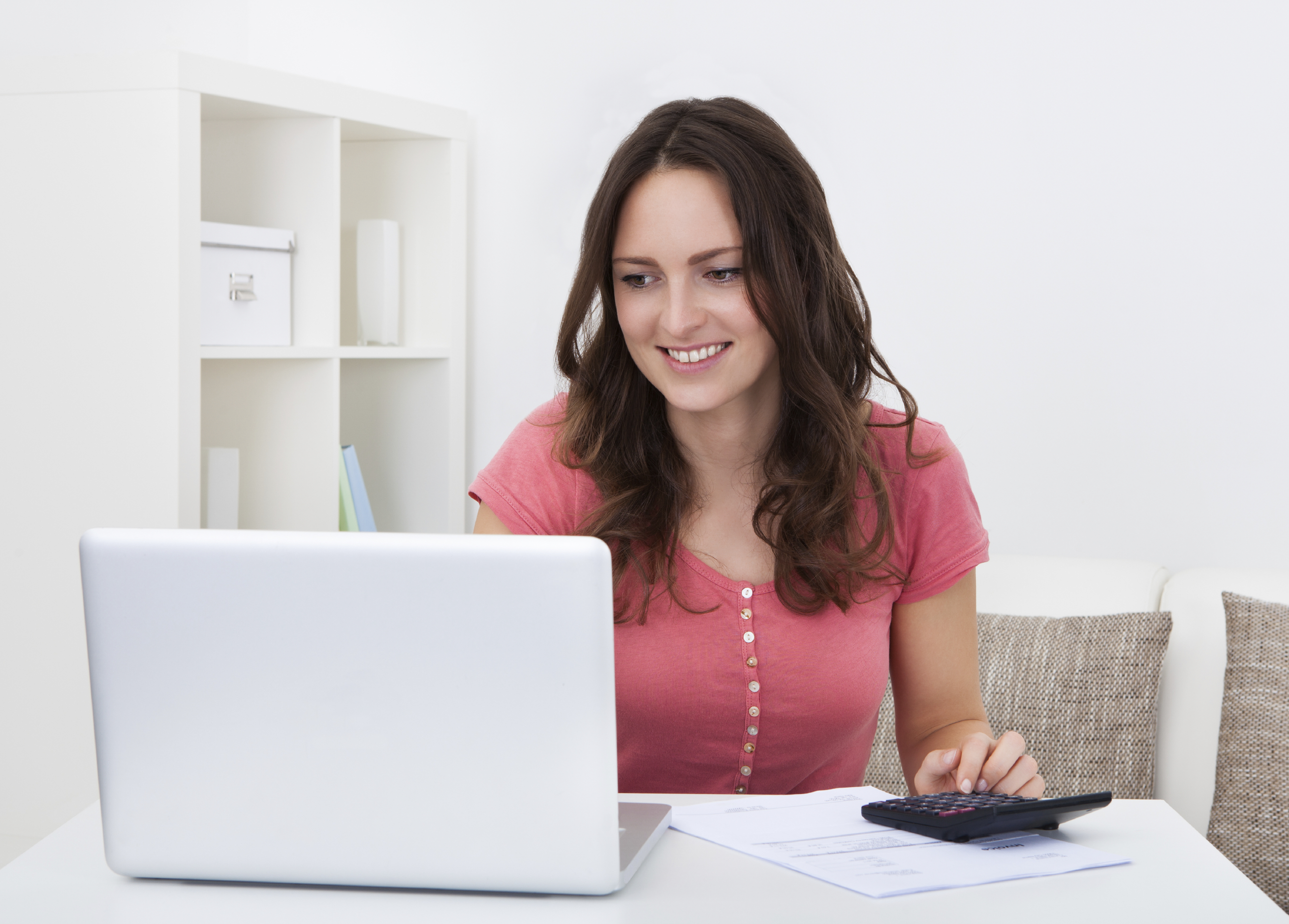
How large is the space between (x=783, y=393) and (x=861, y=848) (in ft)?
2.26

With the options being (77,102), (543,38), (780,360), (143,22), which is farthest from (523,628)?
(143,22)

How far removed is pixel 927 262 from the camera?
2.17 meters

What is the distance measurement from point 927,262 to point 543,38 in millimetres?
890

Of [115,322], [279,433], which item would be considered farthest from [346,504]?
[115,322]

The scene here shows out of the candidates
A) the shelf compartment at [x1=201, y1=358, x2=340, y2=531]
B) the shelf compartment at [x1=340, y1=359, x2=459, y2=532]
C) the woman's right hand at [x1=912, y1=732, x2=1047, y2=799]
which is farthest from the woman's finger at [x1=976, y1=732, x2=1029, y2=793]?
the shelf compartment at [x1=340, y1=359, x2=459, y2=532]

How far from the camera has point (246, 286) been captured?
2053mm

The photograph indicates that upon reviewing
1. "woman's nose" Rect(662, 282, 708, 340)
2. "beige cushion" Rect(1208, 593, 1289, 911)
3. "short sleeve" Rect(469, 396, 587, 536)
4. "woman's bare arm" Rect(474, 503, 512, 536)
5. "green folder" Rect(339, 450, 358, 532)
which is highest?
"woman's nose" Rect(662, 282, 708, 340)

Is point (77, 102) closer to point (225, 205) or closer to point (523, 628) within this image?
point (225, 205)

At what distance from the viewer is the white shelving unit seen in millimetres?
1849

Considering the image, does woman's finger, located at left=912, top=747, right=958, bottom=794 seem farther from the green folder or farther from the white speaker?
the white speaker

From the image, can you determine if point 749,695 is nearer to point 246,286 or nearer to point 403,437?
point 246,286

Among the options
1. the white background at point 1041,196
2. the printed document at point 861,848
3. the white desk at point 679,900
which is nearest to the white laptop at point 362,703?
the white desk at point 679,900

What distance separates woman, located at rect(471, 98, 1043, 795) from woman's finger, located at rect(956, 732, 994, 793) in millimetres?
220

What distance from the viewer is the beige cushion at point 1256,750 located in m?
1.67
